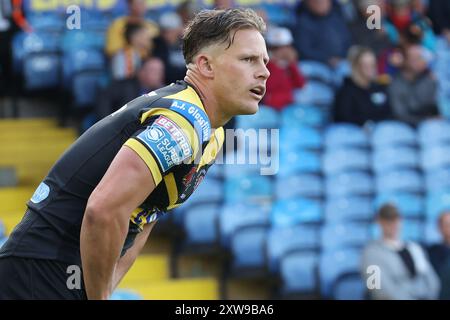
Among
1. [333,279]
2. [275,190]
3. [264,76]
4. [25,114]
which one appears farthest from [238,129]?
[264,76]

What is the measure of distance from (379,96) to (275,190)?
1.65 meters

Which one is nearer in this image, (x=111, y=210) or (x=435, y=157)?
(x=111, y=210)

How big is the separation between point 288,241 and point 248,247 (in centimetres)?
42

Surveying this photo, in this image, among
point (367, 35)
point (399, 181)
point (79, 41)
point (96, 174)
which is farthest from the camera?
point (367, 35)

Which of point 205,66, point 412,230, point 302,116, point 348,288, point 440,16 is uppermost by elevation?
point 440,16

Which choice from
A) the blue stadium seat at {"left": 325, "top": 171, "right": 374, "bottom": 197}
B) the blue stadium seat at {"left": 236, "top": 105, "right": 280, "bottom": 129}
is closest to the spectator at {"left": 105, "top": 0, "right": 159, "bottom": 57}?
the blue stadium seat at {"left": 236, "top": 105, "right": 280, "bottom": 129}

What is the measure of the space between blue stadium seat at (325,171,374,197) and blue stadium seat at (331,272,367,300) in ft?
3.01

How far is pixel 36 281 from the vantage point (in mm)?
3555

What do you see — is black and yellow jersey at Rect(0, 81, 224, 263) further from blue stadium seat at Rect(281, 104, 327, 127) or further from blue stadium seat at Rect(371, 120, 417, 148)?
blue stadium seat at Rect(371, 120, 417, 148)

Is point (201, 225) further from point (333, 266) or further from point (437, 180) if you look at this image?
point (437, 180)

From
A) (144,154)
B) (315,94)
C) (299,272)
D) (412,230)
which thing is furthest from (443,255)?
(144,154)

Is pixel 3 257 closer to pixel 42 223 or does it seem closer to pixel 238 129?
pixel 42 223

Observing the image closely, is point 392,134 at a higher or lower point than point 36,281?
higher

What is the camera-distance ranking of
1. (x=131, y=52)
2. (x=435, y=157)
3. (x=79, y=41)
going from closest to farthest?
(x=131, y=52)
(x=79, y=41)
(x=435, y=157)
